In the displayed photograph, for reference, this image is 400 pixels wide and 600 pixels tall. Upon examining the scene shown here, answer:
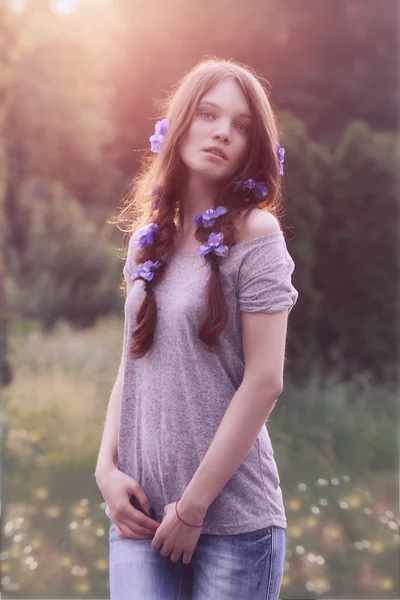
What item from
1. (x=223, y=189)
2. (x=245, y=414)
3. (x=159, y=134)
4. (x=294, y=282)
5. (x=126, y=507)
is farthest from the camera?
(x=294, y=282)

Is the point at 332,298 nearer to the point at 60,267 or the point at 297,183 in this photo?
the point at 297,183

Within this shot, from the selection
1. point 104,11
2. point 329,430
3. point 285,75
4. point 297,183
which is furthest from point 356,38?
point 329,430

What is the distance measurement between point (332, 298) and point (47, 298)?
387 centimetres

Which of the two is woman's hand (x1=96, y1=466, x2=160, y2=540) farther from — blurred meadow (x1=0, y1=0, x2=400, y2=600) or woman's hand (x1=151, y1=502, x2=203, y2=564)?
blurred meadow (x1=0, y1=0, x2=400, y2=600)

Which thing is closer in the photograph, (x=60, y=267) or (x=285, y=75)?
(x=285, y=75)

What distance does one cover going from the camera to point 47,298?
923 cm

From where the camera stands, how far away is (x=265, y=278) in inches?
68.1

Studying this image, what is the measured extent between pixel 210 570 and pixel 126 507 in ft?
0.74

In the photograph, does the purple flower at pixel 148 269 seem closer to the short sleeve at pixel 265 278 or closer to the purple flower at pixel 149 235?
the purple flower at pixel 149 235

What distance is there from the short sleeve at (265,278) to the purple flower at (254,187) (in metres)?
0.13

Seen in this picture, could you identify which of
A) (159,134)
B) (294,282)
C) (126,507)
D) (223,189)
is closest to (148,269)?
(223,189)

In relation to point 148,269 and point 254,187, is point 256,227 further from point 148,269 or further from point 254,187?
point 148,269

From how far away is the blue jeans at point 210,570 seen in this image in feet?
5.68

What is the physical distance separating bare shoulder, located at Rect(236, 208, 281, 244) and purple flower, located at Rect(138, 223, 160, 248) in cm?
25
